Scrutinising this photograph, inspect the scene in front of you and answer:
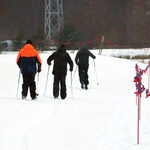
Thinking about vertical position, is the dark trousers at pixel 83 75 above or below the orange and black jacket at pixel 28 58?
below

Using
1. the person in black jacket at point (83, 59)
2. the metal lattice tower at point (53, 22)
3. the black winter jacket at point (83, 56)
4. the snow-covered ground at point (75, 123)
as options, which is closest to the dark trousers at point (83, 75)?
the person in black jacket at point (83, 59)

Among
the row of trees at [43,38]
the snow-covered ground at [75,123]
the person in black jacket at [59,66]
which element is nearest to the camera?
the snow-covered ground at [75,123]

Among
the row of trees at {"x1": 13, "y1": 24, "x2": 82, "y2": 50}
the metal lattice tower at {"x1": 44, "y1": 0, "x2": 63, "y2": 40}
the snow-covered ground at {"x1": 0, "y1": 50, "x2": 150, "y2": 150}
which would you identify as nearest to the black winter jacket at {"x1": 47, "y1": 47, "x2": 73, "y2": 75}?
the snow-covered ground at {"x1": 0, "y1": 50, "x2": 150, "y2": 150}

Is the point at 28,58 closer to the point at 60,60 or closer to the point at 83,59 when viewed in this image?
the point at 60,60

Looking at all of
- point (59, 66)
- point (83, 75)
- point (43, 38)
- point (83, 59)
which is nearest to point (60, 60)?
point (59, 66)

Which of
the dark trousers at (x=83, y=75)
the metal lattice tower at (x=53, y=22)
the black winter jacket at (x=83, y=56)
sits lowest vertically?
the dark trousers at (x=83, y=75)

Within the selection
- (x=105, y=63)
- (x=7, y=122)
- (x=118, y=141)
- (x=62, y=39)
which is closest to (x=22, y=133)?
(x=7, y=122)

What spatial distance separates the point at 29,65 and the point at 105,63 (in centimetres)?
1522

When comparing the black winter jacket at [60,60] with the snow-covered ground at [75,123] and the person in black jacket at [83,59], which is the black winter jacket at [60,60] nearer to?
the snow-covered ground at [75,123]

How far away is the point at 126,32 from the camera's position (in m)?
50.2

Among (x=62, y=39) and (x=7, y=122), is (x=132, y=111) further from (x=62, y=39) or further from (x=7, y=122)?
(x=62, y=39)

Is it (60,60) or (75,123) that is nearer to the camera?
(75,123)

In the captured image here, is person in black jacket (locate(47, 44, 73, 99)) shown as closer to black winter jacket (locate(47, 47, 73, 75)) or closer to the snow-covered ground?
black winter jacket (locate(47, 47, 73, 75))

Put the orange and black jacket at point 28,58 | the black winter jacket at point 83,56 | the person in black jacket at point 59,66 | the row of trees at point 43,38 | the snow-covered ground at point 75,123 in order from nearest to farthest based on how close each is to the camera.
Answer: the snow-covered ground at point 75,123 < the orange and black jacket at point 28,58 < the person in black jacket at point 59,66 < the black winter jacket at point 83,56 < the row of trees at point 43,38
